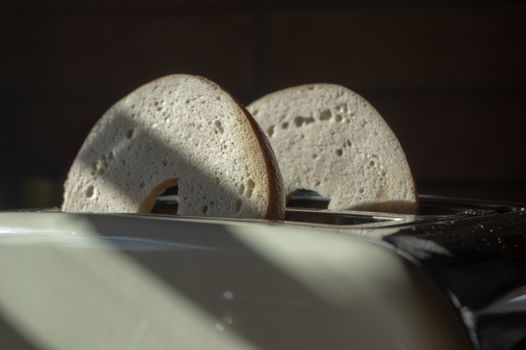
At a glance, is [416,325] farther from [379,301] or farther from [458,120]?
[458,120]

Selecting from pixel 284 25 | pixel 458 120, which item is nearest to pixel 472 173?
pixel 458 120

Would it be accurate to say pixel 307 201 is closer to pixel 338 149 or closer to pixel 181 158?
pixel 338 149

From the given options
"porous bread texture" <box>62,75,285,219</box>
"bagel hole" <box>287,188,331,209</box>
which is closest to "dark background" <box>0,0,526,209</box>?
"bagel hole" <box>287,188,331,209</box>

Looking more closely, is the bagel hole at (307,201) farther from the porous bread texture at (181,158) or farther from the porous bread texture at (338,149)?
the porous bread texture at (181,158)

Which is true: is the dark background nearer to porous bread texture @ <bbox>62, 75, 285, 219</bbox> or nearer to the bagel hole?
the bagel hole

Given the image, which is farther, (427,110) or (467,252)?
(427,110)
